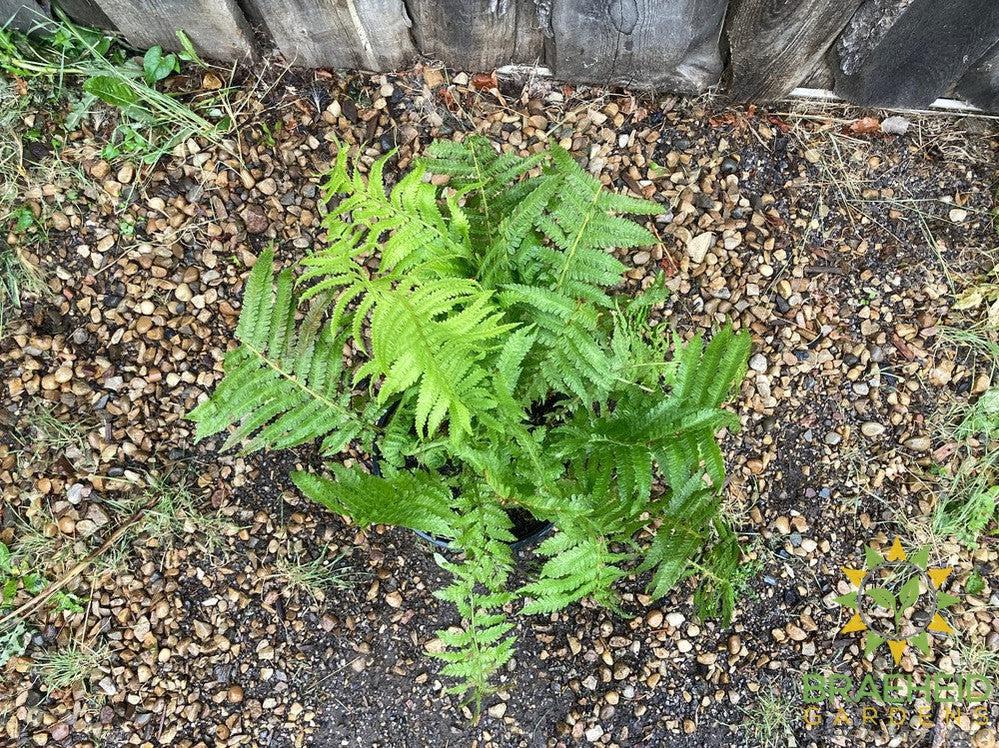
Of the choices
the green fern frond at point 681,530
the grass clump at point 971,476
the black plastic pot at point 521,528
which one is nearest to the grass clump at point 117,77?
the black plastic pot at point 521,528

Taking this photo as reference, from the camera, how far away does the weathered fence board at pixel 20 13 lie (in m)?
2.21

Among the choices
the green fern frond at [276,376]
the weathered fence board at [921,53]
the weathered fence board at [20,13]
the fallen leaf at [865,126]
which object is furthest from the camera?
the fallen leaf at [865,126]

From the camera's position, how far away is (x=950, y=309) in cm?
250

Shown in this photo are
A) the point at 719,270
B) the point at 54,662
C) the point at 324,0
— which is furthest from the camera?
the point at 719,270

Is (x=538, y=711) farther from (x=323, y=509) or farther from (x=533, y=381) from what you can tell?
(x=533, y=381)

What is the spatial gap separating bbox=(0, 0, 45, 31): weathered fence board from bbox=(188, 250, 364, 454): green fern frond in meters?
1.26

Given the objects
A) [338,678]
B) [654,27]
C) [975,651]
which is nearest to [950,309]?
[975,651]

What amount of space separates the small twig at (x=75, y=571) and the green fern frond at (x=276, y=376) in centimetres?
71

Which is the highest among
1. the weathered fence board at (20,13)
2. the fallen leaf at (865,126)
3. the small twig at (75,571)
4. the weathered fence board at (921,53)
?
the weathered fence board at (921,53)

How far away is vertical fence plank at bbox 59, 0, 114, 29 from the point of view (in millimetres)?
2217

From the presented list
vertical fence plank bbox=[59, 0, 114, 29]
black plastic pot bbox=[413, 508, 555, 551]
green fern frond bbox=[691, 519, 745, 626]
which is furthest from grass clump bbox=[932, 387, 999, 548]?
vertical fence plank bbox=[59, 0, 114, 29]

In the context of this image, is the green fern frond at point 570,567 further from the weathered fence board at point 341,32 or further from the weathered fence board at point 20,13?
the weathered fence board at point 20,13

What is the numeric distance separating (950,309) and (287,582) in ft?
7.54

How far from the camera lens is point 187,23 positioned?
221cm
